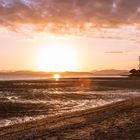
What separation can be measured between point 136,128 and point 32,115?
11845 millimetres

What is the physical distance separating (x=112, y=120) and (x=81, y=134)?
15.1 ft

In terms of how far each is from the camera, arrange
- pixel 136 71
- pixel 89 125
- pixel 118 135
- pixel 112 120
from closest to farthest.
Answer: pixel 118 135
pixel 89 125
pixel 112 120
pixel 136 71

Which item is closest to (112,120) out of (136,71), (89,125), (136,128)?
(89,125)

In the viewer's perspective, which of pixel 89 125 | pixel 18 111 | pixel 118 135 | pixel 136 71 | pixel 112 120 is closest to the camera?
pixel 118 135

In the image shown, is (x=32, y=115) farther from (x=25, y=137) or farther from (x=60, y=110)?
(x=25, y=137)

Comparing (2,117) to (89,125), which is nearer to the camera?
(89,125)

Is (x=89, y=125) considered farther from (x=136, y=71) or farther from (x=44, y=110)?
(x=136, y=71)

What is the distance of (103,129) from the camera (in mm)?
15289

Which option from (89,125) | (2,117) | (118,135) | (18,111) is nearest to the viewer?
(118,135)

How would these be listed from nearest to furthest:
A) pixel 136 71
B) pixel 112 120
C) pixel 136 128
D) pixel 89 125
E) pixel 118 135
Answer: pixel 118 135, pixel 136 128, pixel 89 125, pixel 112 120, pixel 136 71

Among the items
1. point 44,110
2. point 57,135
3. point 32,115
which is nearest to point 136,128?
point 57,135

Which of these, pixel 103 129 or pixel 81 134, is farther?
pixel 103 129

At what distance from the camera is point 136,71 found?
185375 mm

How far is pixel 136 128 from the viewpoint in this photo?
1506cm
